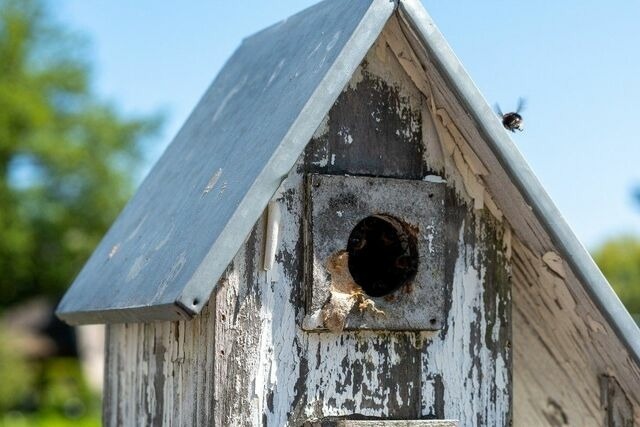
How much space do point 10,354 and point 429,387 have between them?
90.9ft

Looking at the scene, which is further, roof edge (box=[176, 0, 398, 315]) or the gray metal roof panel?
the gray metal roof panel

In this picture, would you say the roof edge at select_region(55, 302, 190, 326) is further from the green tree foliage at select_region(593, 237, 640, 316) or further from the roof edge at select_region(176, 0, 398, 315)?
the green tree foliage at select_region(593, 237, 640, 316)

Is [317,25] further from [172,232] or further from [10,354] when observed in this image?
[10,354]

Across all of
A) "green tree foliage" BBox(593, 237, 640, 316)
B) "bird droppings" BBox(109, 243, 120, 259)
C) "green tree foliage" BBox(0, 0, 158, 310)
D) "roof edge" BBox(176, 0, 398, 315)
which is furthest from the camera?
"green tree foliage" BBox(0, 0, 158, 310)

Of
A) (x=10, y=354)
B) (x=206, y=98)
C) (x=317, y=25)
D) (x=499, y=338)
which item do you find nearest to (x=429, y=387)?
(x=499, y=338)

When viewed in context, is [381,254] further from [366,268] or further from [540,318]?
[540,318]

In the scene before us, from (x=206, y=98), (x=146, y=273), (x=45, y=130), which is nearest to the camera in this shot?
(x=146, y=273)

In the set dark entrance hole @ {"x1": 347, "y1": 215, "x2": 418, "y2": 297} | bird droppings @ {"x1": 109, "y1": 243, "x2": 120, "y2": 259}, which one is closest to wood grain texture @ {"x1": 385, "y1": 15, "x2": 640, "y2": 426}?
dark entrance hole @ {"x1": 347, "y1": 215, "x2": 418, "y2": 297}

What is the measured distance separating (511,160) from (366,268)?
2.11ft

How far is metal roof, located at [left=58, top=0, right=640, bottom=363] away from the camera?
3131 mm

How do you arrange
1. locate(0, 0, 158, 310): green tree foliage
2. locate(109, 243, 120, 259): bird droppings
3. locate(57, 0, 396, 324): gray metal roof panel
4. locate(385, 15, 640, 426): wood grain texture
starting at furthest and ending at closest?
locate(0, 0, 158, 310): green tree foliage < locate(109, 243, 120, 259): bird droppings < locate(385, 15, 640, 426): wood grain texture < locate(57, 0, 396, 324): gray metal roof panel

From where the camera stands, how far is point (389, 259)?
3648 mm

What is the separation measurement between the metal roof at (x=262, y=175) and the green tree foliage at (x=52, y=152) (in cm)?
3114

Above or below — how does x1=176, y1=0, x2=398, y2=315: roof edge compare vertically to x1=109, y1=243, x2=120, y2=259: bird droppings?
below
